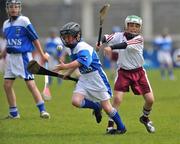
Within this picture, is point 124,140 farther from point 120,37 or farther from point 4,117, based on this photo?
point 4,117

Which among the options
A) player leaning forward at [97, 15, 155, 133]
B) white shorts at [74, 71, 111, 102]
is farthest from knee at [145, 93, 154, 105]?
white shorts at [74, 71, 111, 102]

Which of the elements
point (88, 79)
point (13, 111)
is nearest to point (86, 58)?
point (88, 79)

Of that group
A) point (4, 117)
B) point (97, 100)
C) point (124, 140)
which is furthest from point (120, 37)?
point (4, 117)

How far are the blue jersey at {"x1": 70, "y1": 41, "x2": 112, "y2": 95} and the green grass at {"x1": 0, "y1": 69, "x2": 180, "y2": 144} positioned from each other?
914 mm

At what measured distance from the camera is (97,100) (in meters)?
11.5

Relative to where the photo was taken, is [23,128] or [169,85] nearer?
[23,128]

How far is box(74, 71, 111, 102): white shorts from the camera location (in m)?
11.4

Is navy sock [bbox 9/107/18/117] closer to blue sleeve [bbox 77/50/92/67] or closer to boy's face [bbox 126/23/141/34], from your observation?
boy's face [bbox 126/23/141/34]

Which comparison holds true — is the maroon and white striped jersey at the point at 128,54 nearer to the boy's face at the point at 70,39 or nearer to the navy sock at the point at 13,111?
the boy's face at the point at 70,39

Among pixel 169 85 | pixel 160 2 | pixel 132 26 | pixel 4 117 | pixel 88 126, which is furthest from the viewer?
pixel 160 2

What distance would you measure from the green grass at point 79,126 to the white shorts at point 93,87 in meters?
0.59

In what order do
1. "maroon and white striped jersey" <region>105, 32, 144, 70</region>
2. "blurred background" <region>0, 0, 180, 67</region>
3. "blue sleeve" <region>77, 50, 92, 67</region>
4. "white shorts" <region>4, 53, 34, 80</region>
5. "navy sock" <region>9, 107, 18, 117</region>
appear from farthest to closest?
"blurred background" <region>0, 0, 180, 67</region> < "navy sock" <region>9, 107, 18, 117</region> < "white shorts" <region>4, 53, 34, 80</region> < "maroon and white striped jersey" <region>105, 32, 144, 70</region> < "blue sleeve" <region>77, 50, 92, 67</region>

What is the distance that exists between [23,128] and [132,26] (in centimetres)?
243

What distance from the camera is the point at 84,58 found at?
10898mm
